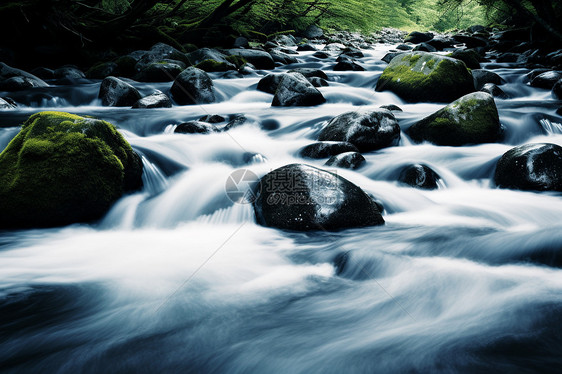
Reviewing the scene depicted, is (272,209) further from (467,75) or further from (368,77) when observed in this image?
(368,77)

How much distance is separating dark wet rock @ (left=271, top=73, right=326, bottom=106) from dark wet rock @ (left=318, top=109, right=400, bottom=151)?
2988 millimetres

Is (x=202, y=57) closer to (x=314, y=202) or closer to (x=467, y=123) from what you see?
(x=467, y=123)

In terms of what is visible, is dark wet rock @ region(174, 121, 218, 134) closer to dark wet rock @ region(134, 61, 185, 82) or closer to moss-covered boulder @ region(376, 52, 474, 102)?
dark wet rock @ region(134, 61, 185, 82)

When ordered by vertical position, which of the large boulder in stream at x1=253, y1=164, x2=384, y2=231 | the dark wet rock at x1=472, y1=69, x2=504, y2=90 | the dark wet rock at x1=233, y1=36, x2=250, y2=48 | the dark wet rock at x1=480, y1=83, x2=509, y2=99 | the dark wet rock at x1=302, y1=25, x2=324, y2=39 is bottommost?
the large boulder in stream at x1=253, y1=164, x2=384, y2=231

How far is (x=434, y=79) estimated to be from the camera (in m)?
8.20

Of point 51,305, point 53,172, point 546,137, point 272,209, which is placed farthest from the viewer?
point 546,137

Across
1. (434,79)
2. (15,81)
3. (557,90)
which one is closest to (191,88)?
(15,81)

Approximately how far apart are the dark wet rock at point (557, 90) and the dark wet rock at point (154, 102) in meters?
9.51

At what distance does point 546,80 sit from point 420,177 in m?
8.04

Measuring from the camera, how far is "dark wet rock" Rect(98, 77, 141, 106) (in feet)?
27.1

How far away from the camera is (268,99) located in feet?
31.9

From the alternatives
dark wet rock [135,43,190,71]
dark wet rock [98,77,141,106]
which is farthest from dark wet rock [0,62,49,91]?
dark wet rock [135,43,190,71]

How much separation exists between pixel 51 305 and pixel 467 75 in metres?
8.98

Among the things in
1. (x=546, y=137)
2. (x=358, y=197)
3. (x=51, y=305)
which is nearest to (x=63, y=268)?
(x=51, y=305)
